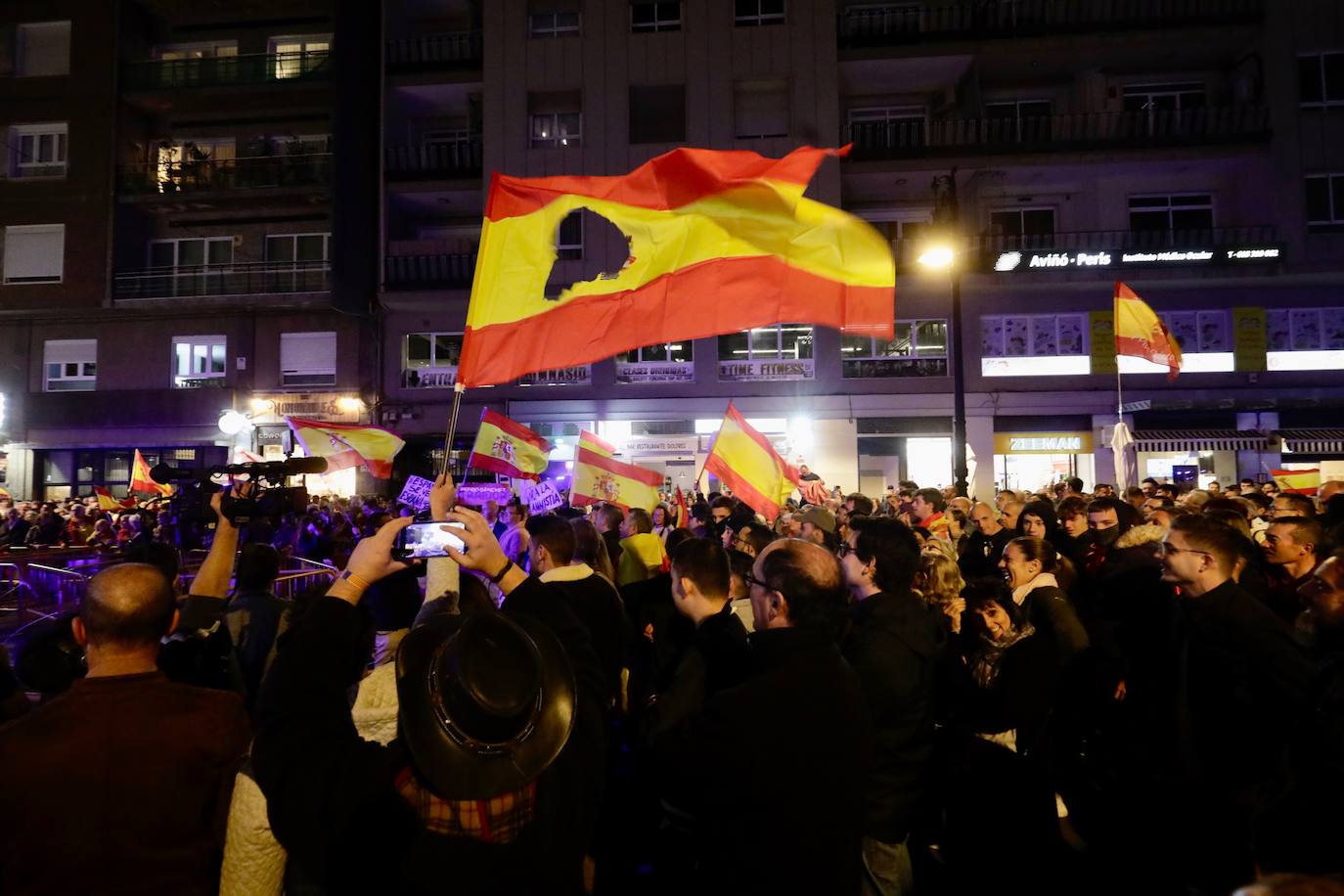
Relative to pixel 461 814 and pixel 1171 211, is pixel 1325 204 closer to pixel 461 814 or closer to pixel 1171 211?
pixel 1171 211

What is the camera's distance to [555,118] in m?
23.7

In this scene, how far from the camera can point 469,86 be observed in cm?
2397

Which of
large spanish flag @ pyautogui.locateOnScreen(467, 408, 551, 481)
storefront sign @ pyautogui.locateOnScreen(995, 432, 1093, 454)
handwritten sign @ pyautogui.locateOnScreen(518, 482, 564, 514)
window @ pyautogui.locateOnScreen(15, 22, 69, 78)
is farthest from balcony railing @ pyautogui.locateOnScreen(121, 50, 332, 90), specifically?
storefront sign @ pyautogui.locateOnScreen(995, 432, 1093, 454)

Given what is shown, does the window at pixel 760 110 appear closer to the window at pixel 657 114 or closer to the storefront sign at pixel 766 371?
the window at pixel 657 114

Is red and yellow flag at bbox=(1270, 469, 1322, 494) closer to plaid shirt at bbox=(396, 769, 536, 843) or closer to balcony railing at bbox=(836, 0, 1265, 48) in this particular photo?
balcony railing at bbox=(836, 0, 1265, 48)

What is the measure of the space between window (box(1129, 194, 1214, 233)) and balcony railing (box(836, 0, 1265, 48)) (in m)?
4.68

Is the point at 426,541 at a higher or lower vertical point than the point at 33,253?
lower

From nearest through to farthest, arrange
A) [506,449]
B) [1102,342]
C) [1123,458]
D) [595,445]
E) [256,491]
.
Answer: [256,491], [595,445], [506,449], [1123,458], [1102,342]

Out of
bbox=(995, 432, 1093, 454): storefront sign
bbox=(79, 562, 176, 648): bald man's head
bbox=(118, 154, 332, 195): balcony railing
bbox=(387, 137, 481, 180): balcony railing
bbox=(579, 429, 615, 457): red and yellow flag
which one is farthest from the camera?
bbox=(118, 154, 332, 195): balcony railing

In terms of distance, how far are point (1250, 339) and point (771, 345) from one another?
43.9 feet

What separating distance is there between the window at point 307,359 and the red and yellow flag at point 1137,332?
2172cm

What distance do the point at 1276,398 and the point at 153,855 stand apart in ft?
88.4

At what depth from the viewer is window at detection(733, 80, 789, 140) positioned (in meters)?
22.8

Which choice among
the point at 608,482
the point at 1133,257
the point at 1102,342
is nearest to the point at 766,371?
the point at 1102,342
